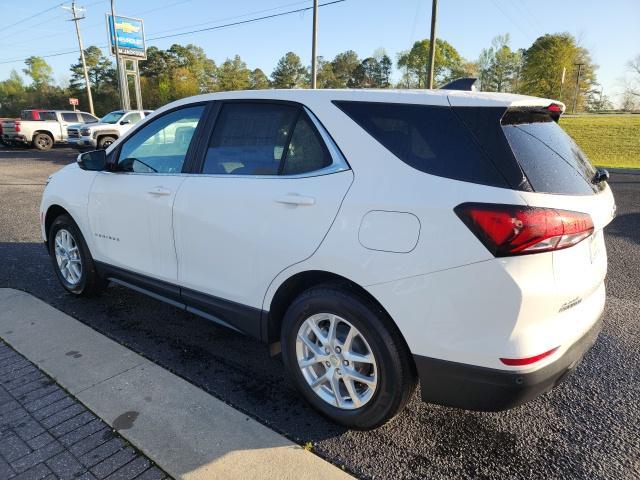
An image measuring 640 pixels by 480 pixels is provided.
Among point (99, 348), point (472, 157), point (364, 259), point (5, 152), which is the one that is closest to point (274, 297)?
point (364, 259)

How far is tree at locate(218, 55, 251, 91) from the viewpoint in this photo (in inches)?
3056

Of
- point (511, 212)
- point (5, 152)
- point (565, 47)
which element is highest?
point (565, 47)

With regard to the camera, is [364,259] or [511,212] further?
[364,259]

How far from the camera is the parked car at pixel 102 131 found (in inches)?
735

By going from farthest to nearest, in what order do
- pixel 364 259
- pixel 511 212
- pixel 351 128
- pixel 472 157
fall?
1. pixel 351 128
2. pixel 364 259
3. pixel 472 157
4. pixel 511 212

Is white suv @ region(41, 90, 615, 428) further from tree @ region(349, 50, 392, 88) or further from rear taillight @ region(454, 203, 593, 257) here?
tree @ region(349, 50, 392, 88)

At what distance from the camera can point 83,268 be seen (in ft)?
13.1

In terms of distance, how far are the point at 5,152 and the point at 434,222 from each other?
24.0m

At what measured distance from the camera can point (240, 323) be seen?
9.19 feet

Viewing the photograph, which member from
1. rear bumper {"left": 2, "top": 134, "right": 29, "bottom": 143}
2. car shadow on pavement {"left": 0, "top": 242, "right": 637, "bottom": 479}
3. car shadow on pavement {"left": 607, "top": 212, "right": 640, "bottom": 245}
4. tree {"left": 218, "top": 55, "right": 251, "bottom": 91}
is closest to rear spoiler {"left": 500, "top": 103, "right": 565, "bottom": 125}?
car shadow on pavement {"left": 0, "top": 242, "right": 637, "bottom": 479}

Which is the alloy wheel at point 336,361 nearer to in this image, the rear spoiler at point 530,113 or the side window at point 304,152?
the side window at point 304,152

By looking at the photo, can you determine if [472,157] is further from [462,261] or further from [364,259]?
[364,259]

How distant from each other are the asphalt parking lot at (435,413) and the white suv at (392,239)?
0.70 ft

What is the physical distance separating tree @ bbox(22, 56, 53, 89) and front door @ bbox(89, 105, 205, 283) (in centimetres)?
9696
